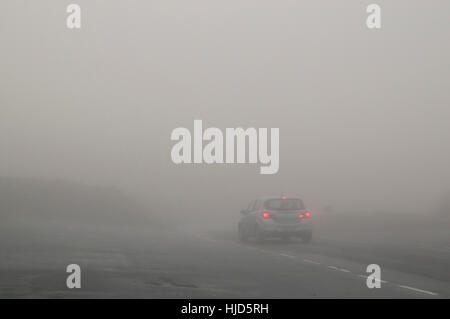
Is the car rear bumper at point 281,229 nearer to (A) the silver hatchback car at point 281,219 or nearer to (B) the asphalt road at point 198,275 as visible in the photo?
(A) the silver hatchback car at point 281,219

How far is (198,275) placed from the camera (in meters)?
15.2

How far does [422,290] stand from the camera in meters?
13.0

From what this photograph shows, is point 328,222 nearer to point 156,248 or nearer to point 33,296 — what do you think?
point 156,248

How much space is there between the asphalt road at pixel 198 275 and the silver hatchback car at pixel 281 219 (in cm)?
416

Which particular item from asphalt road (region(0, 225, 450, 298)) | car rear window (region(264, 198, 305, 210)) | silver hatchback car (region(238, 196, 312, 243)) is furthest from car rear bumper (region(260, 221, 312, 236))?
asphalt road (region(0, 225, 450, 298))

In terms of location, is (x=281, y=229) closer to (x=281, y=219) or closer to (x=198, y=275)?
(x=281, y=219)

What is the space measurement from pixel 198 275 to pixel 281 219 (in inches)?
484

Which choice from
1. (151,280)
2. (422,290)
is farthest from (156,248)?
(422,290)

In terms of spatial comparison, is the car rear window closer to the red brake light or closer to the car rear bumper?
the red brake light

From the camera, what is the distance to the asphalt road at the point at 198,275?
12.2 m

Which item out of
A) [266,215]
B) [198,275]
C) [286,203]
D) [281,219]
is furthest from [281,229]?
[198,275]

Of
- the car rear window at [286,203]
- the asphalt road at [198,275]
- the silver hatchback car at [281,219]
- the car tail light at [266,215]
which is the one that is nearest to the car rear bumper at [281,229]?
the silver hatchback car at [281,219]
